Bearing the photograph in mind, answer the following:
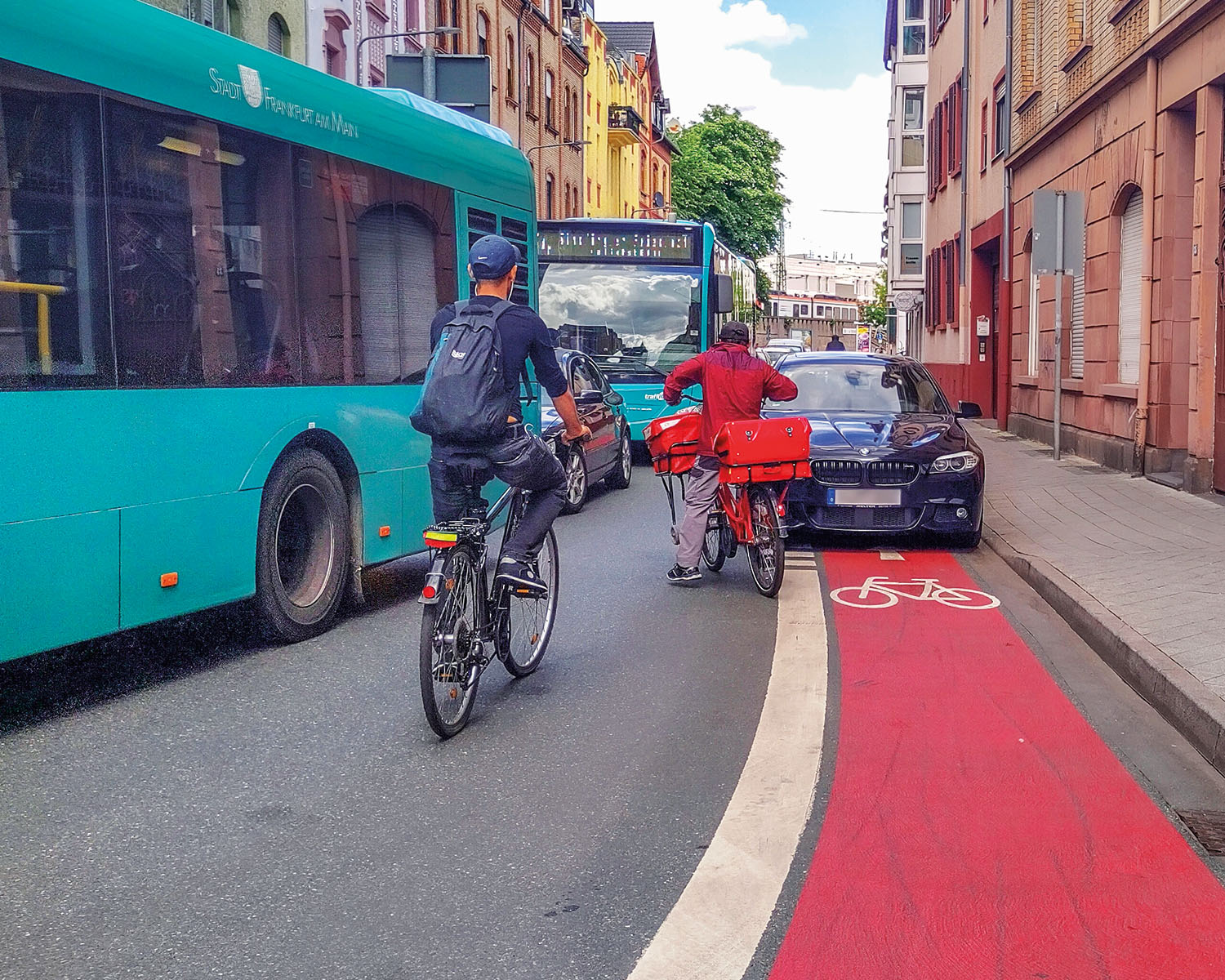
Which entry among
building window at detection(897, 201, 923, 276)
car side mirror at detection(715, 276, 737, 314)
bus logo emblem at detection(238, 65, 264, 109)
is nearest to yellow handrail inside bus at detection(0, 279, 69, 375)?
bus logo emblem at detection(238, 65, 264, 109)

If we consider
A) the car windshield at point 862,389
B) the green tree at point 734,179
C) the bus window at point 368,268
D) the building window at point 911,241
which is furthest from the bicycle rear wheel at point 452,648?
the green tree at point 734,179

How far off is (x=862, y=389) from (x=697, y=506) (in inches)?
138

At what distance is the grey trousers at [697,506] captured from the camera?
9398 mm

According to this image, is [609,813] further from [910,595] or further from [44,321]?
[910,595]

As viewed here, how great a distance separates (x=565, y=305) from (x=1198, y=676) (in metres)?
14.8

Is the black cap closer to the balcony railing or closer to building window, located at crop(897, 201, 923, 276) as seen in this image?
building window, located at crop(897, 201, 923, 276)

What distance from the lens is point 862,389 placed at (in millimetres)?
12500

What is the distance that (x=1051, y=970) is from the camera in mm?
3506

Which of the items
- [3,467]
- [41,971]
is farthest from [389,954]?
[3,467]

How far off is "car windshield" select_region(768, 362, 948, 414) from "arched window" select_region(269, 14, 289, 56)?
15516mm

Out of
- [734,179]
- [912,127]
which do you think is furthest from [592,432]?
[734,179]

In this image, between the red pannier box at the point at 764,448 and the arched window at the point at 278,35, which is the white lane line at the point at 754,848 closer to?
the red pannier box at the point at 764,448

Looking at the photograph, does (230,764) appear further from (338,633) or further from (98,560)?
(338,633)

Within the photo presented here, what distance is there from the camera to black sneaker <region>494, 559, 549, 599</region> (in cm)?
631
